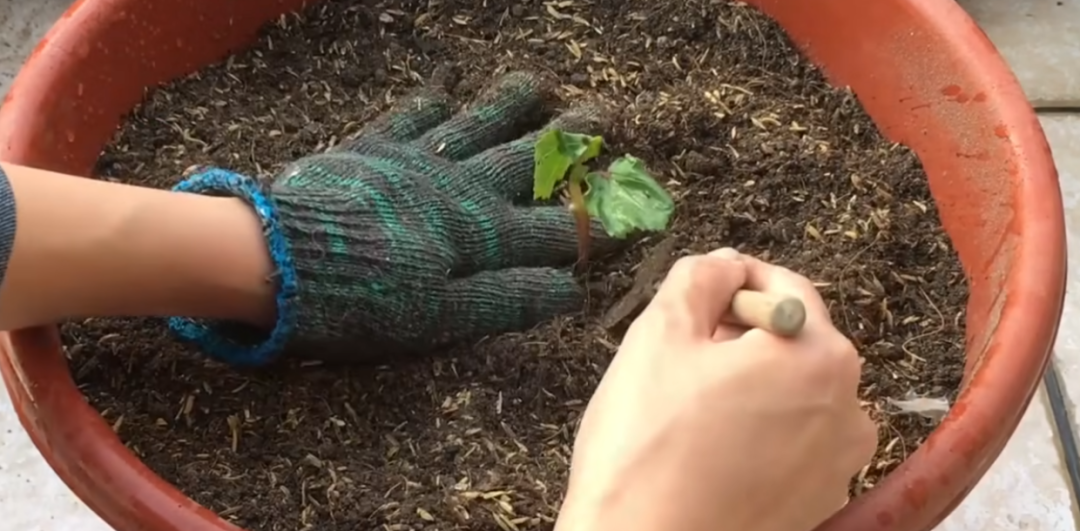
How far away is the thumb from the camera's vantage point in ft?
2.10

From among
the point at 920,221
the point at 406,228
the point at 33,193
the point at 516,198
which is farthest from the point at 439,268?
the point at 920,221

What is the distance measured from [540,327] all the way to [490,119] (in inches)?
8.8

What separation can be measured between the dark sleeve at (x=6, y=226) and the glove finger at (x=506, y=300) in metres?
0.30

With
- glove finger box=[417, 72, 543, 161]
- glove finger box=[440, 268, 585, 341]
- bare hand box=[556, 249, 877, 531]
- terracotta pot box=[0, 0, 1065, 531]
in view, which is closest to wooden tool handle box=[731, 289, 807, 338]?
bare hand box=[556, 249, 877, 531]

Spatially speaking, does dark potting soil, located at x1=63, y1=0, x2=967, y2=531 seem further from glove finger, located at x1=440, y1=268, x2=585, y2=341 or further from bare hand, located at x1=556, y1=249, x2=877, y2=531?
bare hand, located at x1=556, y1=249, x2=877, y2=531

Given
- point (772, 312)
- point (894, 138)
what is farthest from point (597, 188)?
point (772, 312)

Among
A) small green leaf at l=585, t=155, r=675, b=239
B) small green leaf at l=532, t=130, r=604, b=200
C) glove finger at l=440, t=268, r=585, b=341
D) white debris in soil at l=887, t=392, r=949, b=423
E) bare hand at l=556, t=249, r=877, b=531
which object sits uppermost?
bare hand at l=556, t=249, r=877, b=531

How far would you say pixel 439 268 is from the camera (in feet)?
2.86

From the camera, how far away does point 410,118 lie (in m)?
1.01

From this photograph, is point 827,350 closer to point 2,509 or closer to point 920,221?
point 920,221

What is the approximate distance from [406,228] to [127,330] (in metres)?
0.22

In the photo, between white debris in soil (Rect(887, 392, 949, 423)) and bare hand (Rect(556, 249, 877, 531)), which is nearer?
bare hand (Rect(556, 249, 877, 531))

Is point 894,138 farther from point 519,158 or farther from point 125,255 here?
point 125,255

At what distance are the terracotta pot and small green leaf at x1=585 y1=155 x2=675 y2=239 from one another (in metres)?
0.22
